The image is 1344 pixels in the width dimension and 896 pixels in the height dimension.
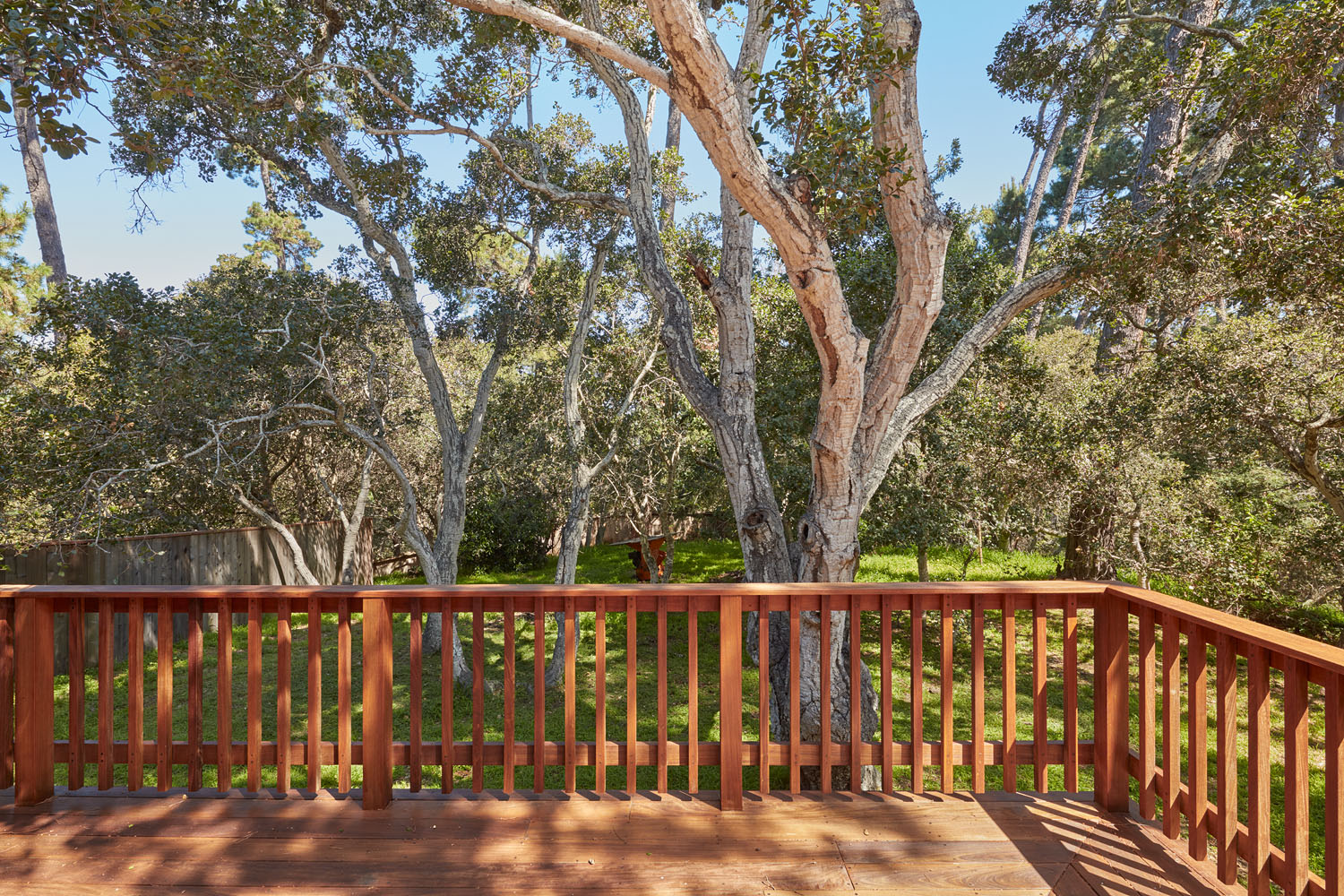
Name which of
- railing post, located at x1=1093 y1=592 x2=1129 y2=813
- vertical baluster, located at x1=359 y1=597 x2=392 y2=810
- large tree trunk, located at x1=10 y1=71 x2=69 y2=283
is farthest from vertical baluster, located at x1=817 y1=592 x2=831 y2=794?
large tree trunk, located at x1=10 y1=71 x2=69 y2=283

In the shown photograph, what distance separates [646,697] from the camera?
7.39m

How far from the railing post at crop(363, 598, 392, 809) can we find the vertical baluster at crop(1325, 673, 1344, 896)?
9.13 feet

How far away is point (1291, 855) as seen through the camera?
181cm

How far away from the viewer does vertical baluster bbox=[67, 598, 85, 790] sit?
99.3 inches

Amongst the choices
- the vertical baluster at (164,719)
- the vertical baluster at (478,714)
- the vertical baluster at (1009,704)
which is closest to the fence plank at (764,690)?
the vertical baluster at (478,714)

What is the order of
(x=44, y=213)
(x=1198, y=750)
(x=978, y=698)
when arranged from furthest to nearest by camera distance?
(x=44, y=213)
(x=978, y=698)
(x=1198, y=750)

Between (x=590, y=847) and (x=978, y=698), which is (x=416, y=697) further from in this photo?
(x=978, y=698)

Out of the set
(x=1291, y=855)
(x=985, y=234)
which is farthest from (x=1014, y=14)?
(x=985, y=234)

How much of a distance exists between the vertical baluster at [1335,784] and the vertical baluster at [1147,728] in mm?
635

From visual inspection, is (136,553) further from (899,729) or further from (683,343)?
(899,729)

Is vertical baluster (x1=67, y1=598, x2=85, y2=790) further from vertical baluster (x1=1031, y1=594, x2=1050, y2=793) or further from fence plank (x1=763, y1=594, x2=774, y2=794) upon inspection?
vertical baluster (x1=1031, y1=594, x2=1050, y2=793)

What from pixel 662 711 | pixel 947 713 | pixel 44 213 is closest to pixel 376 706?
pixel 662 711

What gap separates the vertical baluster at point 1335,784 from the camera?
168 centimetres

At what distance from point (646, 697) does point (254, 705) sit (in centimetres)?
530
